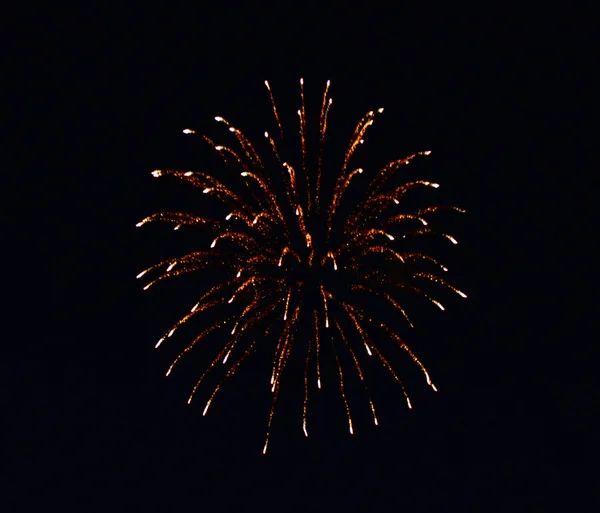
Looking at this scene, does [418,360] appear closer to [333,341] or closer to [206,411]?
[333,341]

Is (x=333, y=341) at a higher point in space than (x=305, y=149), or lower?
lower

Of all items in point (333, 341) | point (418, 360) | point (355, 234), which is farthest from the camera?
point (418, 360)

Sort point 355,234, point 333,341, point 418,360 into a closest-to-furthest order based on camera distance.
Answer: point 355,234 → point 333,341 → point 418,360

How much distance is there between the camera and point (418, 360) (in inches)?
340

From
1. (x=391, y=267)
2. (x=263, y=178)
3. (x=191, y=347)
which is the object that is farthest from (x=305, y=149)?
(x=191, y=347)

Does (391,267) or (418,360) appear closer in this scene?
(391,267)

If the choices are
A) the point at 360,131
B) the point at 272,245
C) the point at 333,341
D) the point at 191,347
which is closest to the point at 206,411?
the point at 191,347

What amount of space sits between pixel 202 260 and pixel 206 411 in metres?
2.09

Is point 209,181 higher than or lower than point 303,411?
higher

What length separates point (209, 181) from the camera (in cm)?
773

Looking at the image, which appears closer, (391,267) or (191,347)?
(391,267)

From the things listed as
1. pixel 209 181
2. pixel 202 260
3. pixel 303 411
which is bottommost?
pixel 303 411

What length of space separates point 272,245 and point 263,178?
0.69 metres

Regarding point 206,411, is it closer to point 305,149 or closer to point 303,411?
point 303,411
